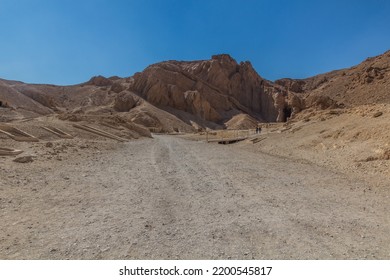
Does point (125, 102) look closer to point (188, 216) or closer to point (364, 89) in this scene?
point (364, 89)

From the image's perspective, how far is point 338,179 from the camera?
1041 centimetres

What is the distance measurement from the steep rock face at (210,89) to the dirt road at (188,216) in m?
102

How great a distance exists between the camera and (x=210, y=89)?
415ft

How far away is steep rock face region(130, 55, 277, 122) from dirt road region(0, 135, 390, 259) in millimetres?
102458

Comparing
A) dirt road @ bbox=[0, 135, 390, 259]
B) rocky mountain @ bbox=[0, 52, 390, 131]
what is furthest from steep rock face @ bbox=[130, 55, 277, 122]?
dirt road @ bbox=[0, 135, 390, 259]

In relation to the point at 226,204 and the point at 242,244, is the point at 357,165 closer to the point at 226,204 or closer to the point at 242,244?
the point at 226,204

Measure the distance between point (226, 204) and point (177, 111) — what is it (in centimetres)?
10461

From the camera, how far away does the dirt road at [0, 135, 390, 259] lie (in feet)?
14.7

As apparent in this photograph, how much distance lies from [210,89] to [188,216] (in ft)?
403

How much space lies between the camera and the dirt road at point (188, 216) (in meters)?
4.49

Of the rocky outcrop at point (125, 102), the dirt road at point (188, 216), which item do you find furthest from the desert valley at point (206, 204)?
the rocky outcrop at point (125, 102)

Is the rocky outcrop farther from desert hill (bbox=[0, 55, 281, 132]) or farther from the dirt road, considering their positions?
the dirt road

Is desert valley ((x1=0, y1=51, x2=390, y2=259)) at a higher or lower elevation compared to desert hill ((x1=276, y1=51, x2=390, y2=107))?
lower

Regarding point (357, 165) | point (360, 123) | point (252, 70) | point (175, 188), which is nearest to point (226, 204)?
point (175, 188)
